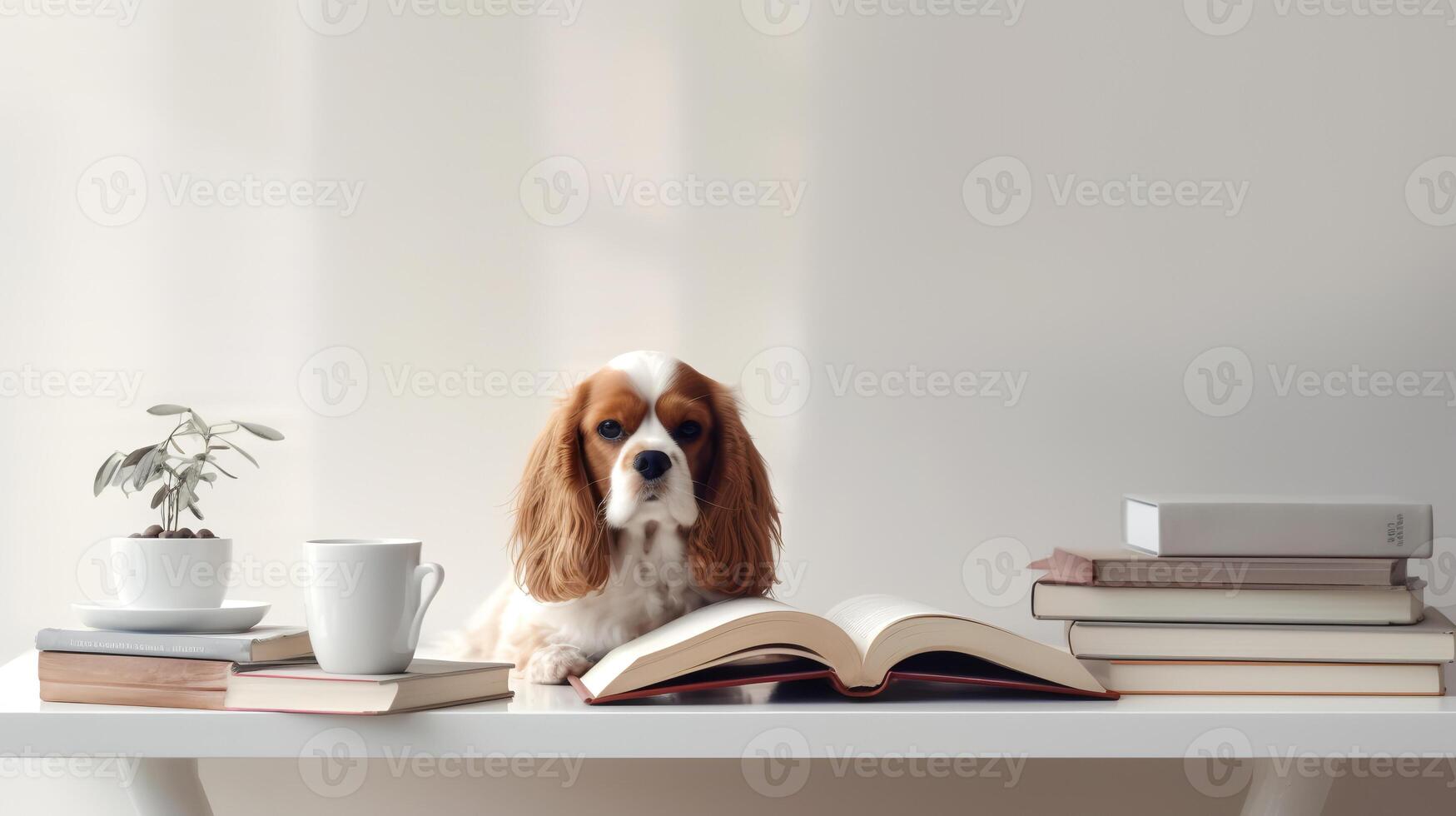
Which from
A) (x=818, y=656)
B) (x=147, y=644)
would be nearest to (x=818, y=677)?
(x=818, y=656)

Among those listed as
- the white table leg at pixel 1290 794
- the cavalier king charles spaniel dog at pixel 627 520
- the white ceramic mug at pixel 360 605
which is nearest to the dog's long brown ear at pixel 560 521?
the cavalier king charles spaniel dog at pixel 627 520

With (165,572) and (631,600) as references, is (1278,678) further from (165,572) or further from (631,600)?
(165,572)

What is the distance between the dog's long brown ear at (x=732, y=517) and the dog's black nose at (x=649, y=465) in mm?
79

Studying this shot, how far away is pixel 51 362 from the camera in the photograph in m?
1.56

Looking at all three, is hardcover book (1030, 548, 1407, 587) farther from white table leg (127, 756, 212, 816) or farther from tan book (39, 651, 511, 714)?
white table leg (127, 756, 212, 816)

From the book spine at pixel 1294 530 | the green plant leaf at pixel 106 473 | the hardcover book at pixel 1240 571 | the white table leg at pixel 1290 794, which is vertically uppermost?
the green plant leaf at pixel 106 473

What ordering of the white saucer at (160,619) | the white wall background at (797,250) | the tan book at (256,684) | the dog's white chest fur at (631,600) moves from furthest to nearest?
1. the white wall background at (797,250)
2. the dog's white chest fur at (631,600)
3. the white saucer at (160,619)
4. the tan book at (256,684)

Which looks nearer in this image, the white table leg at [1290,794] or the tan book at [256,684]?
the tan book at [256,684]

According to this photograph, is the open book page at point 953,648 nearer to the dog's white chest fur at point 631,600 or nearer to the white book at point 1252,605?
the white book at point 1252,605

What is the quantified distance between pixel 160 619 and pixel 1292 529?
1.09 metres

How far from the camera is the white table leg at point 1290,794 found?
1154 mm

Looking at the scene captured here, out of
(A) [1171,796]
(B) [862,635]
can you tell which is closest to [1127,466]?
(A) [1171,796]

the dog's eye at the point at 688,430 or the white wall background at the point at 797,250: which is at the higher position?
the white wall background at the point at 797,250

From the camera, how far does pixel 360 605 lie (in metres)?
0.97
